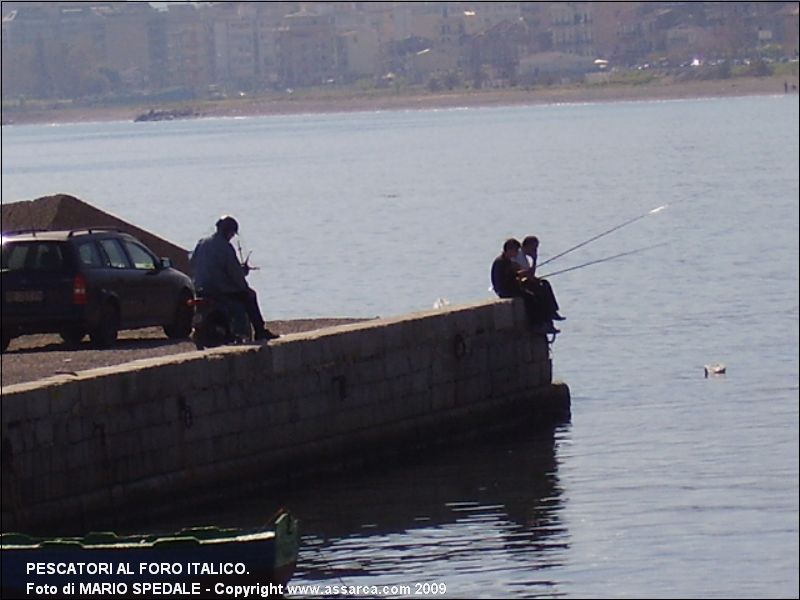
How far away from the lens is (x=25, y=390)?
48.4 ft

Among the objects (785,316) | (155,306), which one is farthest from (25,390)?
(785,316)

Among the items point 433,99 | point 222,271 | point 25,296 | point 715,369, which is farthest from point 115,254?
point 433,99

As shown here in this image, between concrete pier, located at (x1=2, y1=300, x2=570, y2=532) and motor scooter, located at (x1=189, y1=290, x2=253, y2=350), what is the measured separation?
554mm

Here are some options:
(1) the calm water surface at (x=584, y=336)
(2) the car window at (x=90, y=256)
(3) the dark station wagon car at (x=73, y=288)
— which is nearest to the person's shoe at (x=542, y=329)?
(1) the calm water surface at (x=584, y=336)

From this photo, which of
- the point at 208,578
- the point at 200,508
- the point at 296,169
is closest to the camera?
the point at 208,578

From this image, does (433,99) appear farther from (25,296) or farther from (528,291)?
(25,296)

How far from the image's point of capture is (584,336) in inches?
1249

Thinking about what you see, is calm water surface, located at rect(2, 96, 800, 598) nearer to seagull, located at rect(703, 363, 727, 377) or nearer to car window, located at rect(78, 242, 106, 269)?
seagull, located at rect(703, 363, 727, 377)

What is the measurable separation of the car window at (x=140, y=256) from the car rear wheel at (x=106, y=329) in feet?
3.25

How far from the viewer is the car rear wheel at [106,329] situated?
21.1 metres

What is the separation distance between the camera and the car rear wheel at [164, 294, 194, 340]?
73.7 ft

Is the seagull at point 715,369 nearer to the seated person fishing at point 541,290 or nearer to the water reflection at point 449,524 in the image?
the seated person fishing at point 541,290

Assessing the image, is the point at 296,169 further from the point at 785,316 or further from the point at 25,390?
the point at 25,390

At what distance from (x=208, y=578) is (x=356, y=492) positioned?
5.26 m
